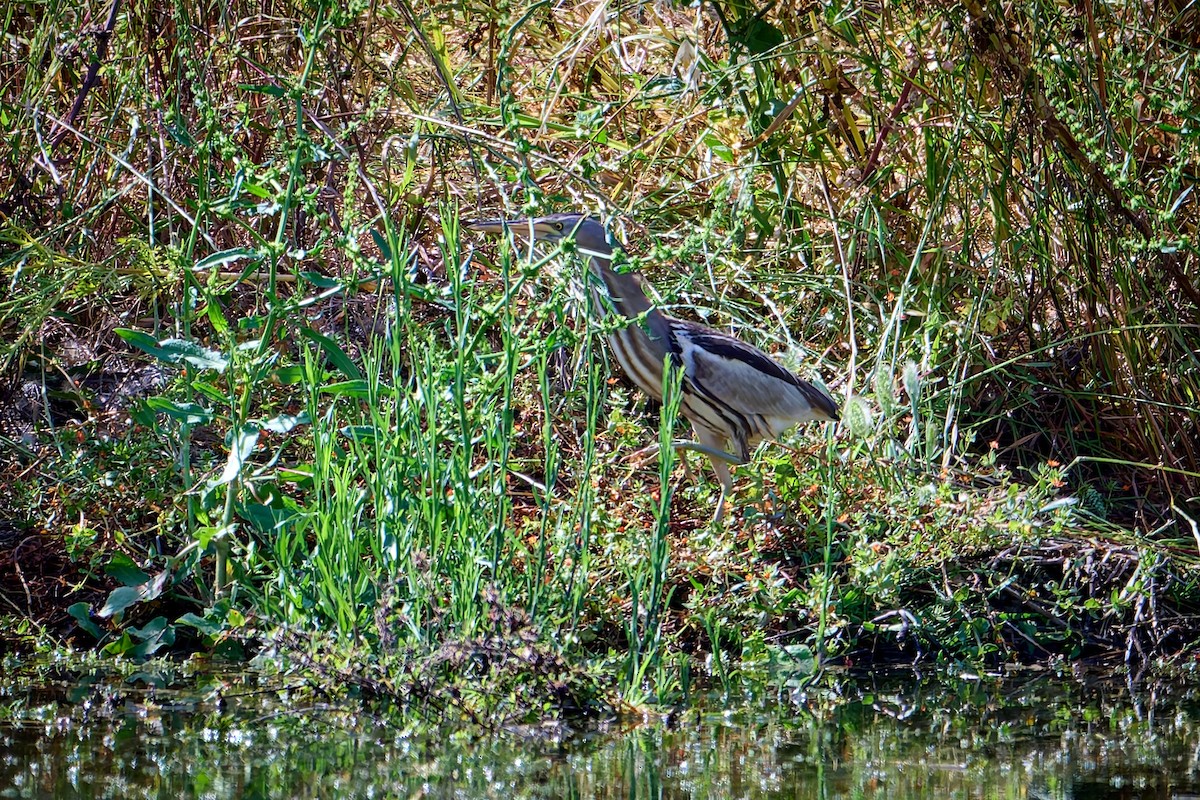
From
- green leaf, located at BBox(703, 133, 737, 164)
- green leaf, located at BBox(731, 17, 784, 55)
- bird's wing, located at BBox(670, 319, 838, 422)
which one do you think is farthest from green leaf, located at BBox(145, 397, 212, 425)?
green leaf, located at BBox(703, 133, 737, 164)

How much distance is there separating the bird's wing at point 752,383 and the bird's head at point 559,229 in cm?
35

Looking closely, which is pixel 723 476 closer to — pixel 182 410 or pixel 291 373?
pixel 291 373

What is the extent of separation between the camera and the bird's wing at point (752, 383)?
13.6 ft

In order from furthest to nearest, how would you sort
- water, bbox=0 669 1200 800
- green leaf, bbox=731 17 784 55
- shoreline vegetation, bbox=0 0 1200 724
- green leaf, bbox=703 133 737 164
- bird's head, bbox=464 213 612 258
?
green leaf, bbox=703 133 737 164
green leaf, bbox=731 17 784 55
bird's head, bbox=464 213 612 258
shoreline vegetation, bbox=0 0 1200 724
water, bbox=0 669 1200 800

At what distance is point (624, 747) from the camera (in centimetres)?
274

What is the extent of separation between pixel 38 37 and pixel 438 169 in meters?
1.40

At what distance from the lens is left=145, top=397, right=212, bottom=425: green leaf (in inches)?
126

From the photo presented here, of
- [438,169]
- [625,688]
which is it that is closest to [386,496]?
[625,688]

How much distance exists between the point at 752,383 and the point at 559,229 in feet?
2.20

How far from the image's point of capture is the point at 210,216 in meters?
4.54

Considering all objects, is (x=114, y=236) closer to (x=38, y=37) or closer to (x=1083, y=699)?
(x=38, y=37)

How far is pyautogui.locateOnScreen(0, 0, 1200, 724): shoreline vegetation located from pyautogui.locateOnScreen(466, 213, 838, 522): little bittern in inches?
4.1

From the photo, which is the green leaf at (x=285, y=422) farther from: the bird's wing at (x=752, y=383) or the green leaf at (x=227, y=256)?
the bird's wing at (x=752, y=383)

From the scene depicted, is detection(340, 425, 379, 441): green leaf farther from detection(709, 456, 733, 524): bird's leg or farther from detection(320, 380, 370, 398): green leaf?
detection(709, 456, 733, 524): bird's leg
